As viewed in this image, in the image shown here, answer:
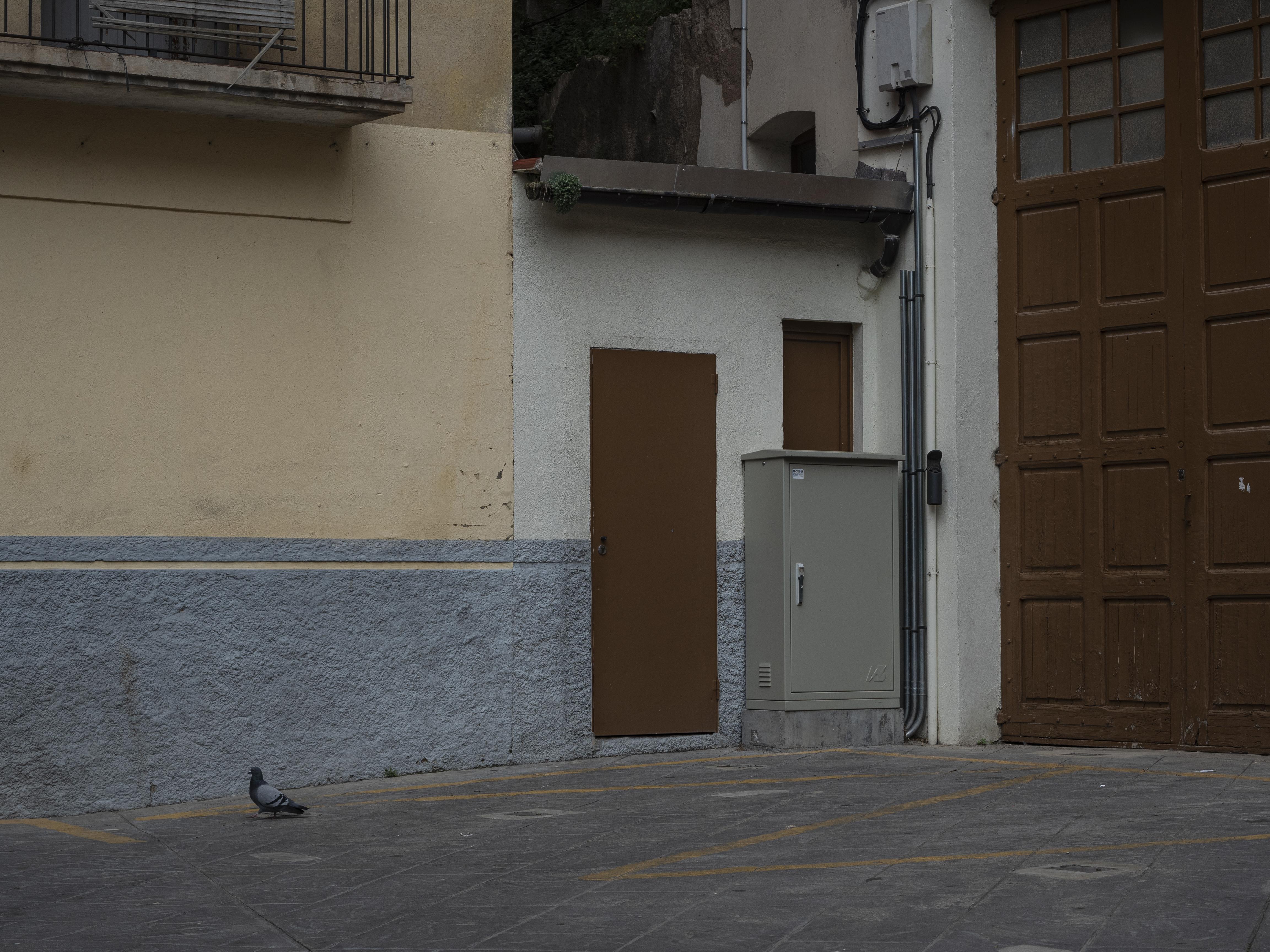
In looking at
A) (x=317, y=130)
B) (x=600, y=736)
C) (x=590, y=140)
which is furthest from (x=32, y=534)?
(x=590, y=140)

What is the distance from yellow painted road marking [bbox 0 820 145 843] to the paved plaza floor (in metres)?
0.03

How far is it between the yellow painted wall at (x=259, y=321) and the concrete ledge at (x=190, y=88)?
19 cm

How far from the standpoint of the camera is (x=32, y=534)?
8648 millimetres

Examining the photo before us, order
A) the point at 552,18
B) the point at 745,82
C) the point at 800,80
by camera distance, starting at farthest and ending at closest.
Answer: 1. the point at 552,18
2. the point at 745,82
3. the point at 800,80

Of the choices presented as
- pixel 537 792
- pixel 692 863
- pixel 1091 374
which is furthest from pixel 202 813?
pixel 1091 374

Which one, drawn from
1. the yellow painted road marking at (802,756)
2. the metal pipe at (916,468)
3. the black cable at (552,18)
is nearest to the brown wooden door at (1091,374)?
Answer: the metal pipe at (916,468)

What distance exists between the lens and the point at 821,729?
10.3 m

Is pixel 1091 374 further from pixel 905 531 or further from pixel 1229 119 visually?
pixel 1229 119

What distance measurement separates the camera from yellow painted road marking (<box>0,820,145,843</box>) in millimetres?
7691

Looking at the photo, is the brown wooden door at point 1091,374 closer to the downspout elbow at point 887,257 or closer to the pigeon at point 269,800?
the downspout elbow at point 887,257

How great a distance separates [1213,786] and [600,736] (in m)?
3.83

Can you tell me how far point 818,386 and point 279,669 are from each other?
4334 millimetres

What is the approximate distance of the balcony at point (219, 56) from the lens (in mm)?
8438

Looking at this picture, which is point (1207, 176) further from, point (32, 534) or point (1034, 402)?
point (32, 534)
